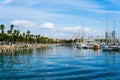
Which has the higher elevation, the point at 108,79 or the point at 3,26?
the point at 3,26

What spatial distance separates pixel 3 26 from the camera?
167375 millimetres

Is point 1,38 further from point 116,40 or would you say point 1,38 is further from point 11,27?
point 116,40

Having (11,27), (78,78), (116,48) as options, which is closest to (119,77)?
(78,78)

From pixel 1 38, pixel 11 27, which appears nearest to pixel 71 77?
pixel 1 38

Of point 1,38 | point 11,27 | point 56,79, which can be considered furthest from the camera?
point 11,27

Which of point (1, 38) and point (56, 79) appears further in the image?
point (1, 38)

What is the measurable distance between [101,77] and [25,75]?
32.9 ft

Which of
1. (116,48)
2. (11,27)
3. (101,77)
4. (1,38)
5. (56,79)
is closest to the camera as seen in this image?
(56,79)

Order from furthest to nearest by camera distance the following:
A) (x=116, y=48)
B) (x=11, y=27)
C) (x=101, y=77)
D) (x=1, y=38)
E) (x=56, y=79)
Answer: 1. (x=11, y=27)
2. (x=1, y=38)
3. (x=116, y=48)
4. (x=101, y=77)
5. (x=56, y=79)

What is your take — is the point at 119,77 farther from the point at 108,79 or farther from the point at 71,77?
the point at 71,77

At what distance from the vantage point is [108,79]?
126 feet

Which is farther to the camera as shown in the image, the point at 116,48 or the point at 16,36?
the point at 16,36

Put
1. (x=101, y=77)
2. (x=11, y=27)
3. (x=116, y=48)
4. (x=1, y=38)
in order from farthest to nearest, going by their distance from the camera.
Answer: (x=11, y=27) < (x=1, y=38) < (x=116, y=48) < (x=101, y=77)

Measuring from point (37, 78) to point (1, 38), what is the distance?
12467cm
